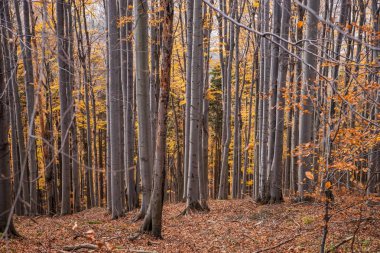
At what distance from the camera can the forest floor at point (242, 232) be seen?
558 cm

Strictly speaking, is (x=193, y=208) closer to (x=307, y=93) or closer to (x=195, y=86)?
(x=195, y=86)

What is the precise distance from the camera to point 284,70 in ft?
30.3

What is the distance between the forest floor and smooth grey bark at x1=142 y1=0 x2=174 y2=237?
1.62 ft

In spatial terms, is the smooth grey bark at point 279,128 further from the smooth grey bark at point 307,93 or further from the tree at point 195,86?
the tree at point 195,86

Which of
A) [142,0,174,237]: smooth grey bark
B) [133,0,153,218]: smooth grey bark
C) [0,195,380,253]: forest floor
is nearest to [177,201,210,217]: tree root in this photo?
[0,195,380,253]: forest floor

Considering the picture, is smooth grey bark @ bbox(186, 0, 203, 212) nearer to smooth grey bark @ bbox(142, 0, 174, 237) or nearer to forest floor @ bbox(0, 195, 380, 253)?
forest floor @ bbox(0, 195, 380, 253)

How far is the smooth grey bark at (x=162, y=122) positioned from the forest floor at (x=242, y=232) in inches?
19.4

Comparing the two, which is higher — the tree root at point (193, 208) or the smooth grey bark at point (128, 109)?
the smooth grey bark at point (128, 109)

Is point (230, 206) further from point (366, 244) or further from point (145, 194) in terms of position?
point (366, 244)

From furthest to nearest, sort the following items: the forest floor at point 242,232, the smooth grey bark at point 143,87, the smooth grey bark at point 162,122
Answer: the smooth grey bark at point 143,87, the smooth grey bark at point 162,122, the forest floor at point 242,232

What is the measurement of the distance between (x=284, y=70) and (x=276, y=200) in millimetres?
3590

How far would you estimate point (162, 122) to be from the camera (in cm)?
635

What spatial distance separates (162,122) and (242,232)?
2973 mm

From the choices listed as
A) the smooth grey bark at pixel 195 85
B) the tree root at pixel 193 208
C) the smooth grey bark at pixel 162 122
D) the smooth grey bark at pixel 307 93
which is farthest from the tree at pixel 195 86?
the smooth grey bark at pixel 307 93
